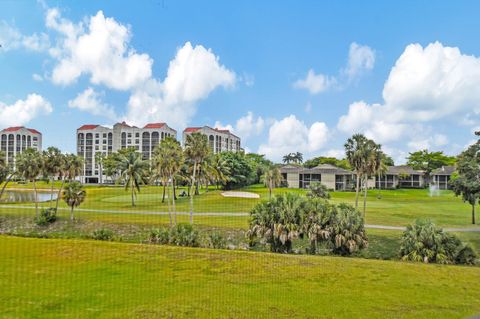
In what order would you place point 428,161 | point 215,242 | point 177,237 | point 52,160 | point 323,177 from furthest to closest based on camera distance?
point 428,161 → point 323,177 → point 52,160 → point 177,237 → point 215,242

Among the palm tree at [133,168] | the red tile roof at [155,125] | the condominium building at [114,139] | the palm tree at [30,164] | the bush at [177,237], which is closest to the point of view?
the bush at [177,237]

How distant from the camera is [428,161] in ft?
289

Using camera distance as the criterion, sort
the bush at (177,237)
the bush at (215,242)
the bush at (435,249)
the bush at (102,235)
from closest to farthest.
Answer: the bush at (435,249) < the bush at (215,242) < the bush at (177,237) < the bush at (102,235)

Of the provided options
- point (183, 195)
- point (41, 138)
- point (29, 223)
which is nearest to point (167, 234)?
point (29, 223)

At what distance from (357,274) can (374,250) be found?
29.4 feet

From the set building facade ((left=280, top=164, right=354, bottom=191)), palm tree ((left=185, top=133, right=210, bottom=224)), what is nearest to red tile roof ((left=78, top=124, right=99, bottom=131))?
building facade ((left=280, top=164, right=354, bottom=191))

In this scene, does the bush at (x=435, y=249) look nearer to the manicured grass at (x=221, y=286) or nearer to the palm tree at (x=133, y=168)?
the manicured grass at (x=221, y=286)

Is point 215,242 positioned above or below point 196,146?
below

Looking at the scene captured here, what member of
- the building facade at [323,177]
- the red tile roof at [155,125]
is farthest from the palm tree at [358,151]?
the red tile roof at [155,125]

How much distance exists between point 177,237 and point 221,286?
1069 centimetres

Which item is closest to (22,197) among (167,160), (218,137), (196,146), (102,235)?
(167,160)

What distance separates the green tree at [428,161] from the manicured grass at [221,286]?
77366 mm

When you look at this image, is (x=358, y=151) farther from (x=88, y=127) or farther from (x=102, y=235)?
(x=88, y=127)

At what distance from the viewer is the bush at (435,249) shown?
19297mm
